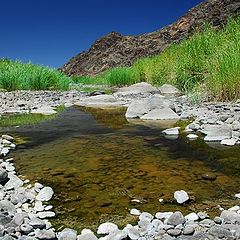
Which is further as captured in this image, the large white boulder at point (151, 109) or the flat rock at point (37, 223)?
the large white boulder at point (151, 109)

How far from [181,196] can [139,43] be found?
185 feet

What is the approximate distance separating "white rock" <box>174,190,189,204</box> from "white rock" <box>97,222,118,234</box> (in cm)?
63

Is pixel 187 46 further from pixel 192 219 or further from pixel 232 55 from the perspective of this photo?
pixel 192 219

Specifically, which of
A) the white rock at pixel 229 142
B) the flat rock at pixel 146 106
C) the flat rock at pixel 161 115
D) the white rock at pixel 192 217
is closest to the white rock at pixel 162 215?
the white rock at pixel 192 217

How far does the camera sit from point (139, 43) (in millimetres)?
57969

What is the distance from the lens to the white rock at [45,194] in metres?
2.98

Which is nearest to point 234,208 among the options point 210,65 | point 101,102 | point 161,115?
point 161,115

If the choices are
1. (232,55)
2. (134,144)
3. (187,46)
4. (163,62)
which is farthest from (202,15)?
(134,144)

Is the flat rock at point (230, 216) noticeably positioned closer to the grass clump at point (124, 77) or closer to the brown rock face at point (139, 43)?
the grass clump at point (124, 77)

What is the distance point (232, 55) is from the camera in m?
7.71

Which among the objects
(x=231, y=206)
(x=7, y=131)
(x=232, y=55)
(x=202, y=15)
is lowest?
(x=231, y=206)

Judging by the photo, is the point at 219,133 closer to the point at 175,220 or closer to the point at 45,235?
the point at 175,220

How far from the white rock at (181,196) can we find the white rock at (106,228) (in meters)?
0.63

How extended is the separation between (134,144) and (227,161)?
130cm
